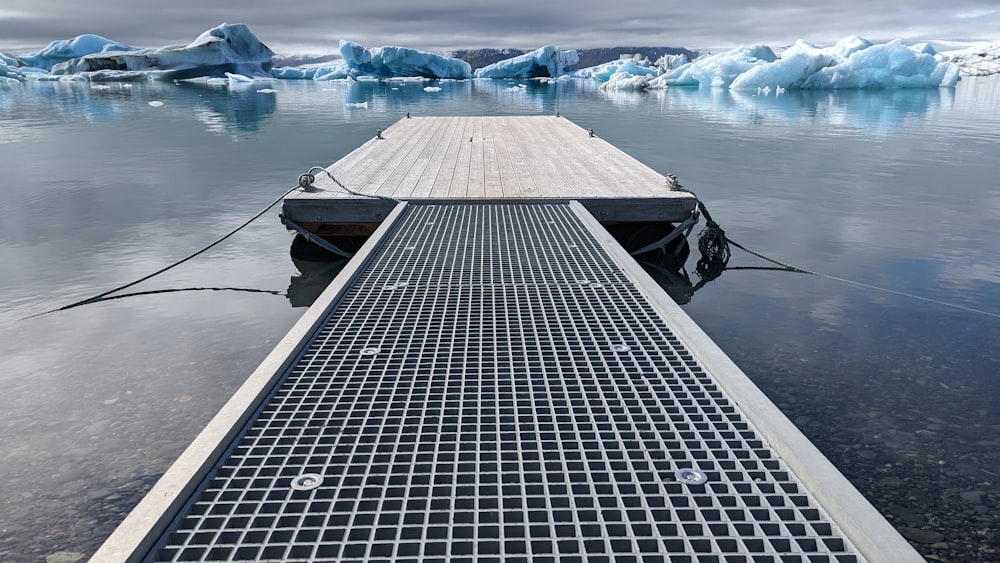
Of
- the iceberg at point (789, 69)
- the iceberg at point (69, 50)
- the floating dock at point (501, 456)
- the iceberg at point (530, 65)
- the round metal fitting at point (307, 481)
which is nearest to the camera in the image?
the floating dock at point (501, 456)

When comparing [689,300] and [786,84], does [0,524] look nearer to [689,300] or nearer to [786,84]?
[689,300]

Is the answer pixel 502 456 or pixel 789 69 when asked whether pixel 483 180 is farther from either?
pixel 789 69

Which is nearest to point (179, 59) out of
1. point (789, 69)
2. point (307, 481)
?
point (789, 69)

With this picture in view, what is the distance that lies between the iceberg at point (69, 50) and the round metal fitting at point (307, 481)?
119 meters

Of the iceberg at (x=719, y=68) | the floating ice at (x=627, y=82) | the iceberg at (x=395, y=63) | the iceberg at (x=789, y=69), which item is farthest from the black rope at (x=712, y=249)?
the iceberg at (x=395, y=63)

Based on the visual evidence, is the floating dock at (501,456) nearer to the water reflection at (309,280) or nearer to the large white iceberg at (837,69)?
the water reflection at (309,280)

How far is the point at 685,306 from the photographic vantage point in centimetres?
926

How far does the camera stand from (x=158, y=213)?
14.2 meters

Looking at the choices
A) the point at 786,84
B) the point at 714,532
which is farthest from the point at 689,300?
→ the point at 786,84

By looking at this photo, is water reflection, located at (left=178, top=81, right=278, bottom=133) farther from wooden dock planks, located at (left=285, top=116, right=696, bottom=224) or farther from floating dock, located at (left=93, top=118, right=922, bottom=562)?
floating dock, located at (left=93, top=118, right=922, bottom=562)

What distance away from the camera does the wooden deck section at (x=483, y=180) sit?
9.73 metres

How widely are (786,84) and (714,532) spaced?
200ft

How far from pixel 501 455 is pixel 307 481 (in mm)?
1027

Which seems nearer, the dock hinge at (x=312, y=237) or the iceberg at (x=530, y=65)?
the dock hinge at (x=312, y=237)
